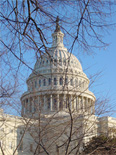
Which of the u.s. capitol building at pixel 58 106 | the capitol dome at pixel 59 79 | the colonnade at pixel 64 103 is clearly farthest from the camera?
the colonnade at pixel 64 103

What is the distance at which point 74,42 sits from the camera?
969 centimetres

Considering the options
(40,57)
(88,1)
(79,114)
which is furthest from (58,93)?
(88,1)

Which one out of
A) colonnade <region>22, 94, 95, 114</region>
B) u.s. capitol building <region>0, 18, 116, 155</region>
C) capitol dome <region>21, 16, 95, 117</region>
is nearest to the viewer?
capitol dome <region>21, 16, 95, 117</region>

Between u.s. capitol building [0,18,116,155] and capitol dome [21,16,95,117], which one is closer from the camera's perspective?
capitol dome [21,16,95,117]

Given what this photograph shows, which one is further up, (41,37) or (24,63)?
(41,37)

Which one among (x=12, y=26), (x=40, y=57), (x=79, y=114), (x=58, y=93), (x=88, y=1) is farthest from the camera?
(x=58, y=93)

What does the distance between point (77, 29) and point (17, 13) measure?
6.22ft

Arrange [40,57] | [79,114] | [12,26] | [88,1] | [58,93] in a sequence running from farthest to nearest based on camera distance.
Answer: [58,93] → [79,114] → [40,57] → [12,26] → [88,1]

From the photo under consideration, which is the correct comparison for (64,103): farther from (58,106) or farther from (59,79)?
(58,106)

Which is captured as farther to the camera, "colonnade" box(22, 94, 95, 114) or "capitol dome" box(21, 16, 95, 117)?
"colonnade" box(22, 94, 95, 114)

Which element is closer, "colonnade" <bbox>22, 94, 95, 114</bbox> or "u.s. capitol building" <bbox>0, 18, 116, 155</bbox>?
"u.s. capitol building" <bbox>0, 18, 116, 155</bbox>

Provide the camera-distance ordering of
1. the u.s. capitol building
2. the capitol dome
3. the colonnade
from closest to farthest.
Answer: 1. the capitol dome
2. the u.s. capitol building
3. the colonnade

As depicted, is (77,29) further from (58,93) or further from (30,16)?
(58,93)

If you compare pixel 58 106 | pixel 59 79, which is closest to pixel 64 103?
pixel 59 79
